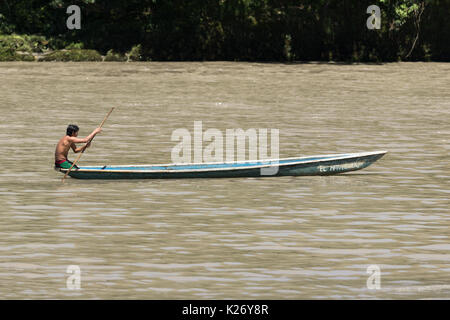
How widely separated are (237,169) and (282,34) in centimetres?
5565

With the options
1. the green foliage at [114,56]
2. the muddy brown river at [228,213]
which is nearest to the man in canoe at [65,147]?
the muddy brown river at [228,213]

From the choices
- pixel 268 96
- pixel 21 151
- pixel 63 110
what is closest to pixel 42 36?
pixel 268 96

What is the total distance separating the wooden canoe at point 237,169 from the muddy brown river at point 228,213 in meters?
0.24

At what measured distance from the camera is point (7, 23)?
273 feet

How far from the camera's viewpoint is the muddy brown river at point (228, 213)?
15.8 m

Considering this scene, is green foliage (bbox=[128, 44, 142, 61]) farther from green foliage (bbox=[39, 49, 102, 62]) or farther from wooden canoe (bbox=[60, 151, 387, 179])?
wooden canoe (bbox=[60, 151, 387, 179])

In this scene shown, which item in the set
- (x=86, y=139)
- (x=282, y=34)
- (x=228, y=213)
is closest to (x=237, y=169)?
(x=86, y=139)

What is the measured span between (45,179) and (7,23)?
59.1 m

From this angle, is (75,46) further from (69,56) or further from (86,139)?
(86,139)

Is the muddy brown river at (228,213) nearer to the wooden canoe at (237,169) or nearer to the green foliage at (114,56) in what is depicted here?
the wooden canoe at (237,169)

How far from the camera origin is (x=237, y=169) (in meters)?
26.1

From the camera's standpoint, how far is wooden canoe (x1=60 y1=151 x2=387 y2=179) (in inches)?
1015

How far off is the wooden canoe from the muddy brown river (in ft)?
0.78
